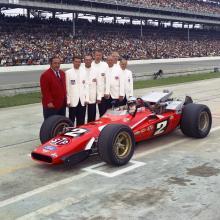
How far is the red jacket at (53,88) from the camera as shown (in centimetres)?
729

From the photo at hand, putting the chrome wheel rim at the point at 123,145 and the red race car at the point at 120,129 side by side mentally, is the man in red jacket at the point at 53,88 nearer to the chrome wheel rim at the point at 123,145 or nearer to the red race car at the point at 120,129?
the red race car at the point at 120,129

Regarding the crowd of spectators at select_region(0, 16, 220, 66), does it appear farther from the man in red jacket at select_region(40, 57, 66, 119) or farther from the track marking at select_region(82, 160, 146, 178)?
Answer: the track marking at select_region(82, 160, 146, 178)

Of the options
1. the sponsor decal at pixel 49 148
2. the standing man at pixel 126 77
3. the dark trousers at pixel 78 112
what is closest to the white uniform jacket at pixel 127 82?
the standing man at pixel 126 77

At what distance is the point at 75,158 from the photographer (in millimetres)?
5902

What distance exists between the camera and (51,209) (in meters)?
4.60

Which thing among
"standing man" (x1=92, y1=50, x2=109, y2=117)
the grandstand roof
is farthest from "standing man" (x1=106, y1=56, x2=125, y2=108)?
the grandstand roof

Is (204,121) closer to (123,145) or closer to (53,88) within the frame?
(123,145)

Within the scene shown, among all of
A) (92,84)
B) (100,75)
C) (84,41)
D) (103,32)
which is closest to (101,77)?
(100,75)

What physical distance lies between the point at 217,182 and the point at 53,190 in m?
2.17

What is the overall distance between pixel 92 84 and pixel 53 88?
0.95 m

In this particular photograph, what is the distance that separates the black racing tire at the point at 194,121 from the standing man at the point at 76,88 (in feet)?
6.39

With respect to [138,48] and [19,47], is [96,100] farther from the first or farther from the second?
[138,48]

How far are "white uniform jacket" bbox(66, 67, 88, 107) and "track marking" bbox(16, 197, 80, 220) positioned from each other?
3.08m

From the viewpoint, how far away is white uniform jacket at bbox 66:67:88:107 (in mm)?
7609
